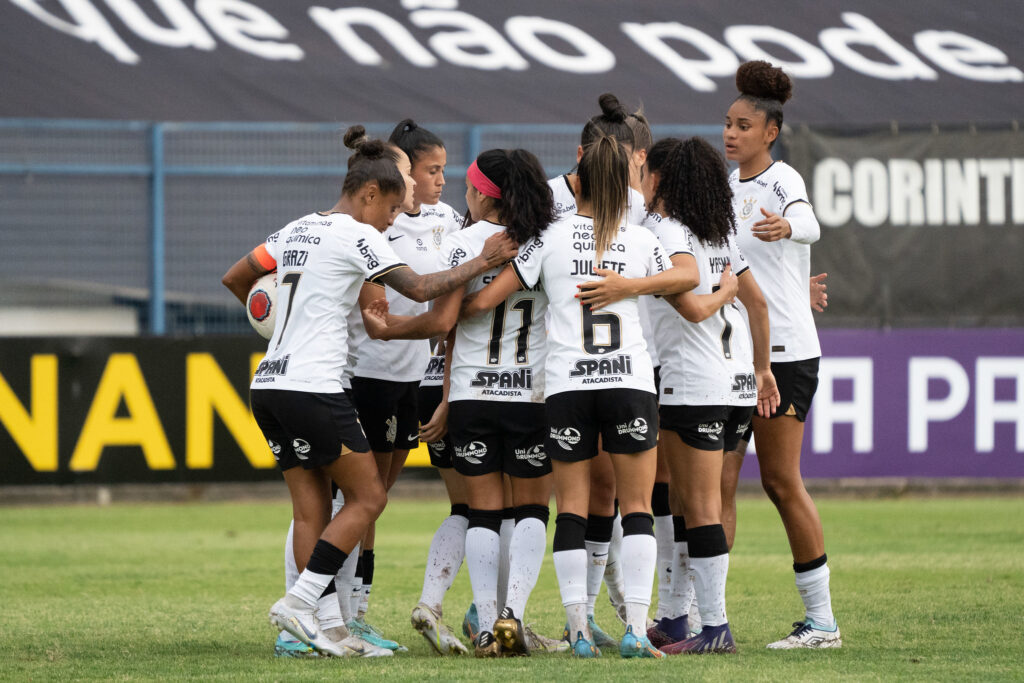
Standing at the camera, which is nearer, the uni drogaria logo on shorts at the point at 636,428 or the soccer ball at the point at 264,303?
the uni drogaria logo on shorts at the point at 636,428

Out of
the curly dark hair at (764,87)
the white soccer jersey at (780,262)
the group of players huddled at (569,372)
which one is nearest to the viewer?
the group of players huddled at (569,372)

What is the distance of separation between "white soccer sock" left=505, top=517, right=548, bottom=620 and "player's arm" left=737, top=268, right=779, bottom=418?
1.03m

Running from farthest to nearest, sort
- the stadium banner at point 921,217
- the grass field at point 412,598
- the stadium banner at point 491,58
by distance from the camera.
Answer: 1. the stadium banner at point 491,58
2. the stadium banner at point 921,217
3. the grass field at point 412,598

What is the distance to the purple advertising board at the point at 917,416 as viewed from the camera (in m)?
12.1

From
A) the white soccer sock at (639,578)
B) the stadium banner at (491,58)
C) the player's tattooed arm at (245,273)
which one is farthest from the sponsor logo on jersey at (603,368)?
the stadium banner at (491,58)

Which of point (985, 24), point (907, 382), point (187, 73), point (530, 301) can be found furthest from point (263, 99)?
point (530, 301)

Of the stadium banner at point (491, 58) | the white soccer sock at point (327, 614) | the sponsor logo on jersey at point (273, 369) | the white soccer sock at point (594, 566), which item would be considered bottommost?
the white soccer sock at point (327, 614)

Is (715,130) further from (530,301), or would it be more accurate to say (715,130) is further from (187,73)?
(530,301)

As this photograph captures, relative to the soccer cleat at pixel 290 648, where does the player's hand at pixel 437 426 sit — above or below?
above

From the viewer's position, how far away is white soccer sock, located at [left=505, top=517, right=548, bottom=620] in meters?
5.33

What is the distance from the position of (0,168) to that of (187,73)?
2.72 m

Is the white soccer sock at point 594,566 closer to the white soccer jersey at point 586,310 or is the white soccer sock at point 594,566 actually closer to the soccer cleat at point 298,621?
the white soccer jersey at point 586,310

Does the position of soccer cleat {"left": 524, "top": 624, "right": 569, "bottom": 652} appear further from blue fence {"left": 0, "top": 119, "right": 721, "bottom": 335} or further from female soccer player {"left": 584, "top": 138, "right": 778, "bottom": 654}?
blue fence {"left": 0, "top": 119, "right": 721, "bottom": 335}

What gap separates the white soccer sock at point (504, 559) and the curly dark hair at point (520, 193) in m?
1.20
